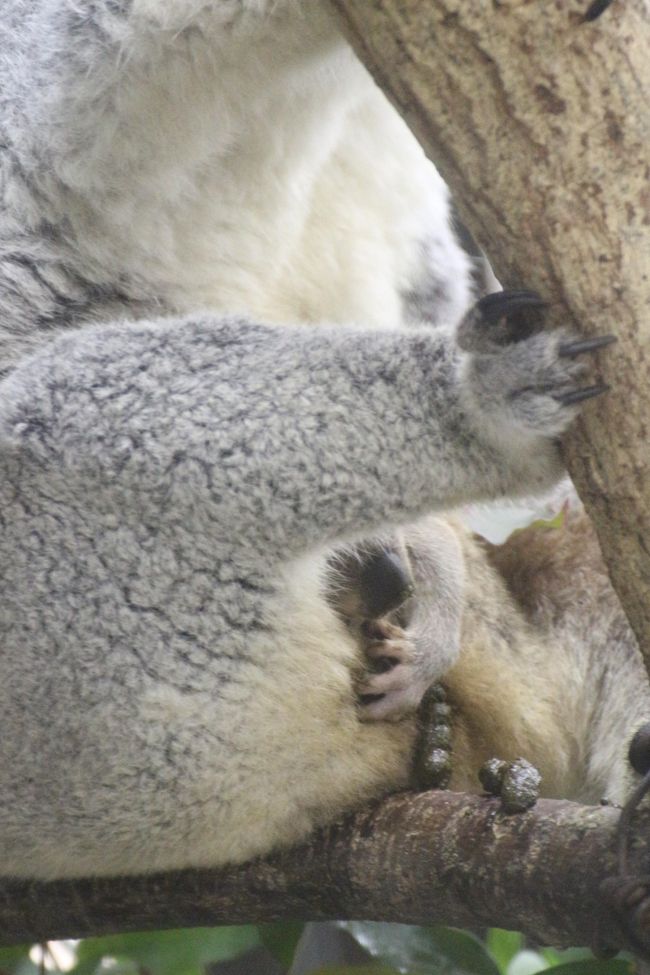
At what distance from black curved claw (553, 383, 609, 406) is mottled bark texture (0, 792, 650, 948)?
2.41 ft

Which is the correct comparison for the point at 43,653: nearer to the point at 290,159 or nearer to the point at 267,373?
the point at 267,373

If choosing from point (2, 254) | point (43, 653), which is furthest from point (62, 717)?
point (2, 254)

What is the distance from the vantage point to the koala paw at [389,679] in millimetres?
2650

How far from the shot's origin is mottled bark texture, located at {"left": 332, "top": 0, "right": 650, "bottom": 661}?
1818mm

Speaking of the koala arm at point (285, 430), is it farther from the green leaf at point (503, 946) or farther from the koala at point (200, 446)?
the green leaf at point (503, 946)

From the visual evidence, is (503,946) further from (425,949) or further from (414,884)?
(414,884)

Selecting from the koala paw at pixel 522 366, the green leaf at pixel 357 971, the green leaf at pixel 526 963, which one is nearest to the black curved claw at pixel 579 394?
the koala paw at pixel 522 366

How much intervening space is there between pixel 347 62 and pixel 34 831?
5.46 feet

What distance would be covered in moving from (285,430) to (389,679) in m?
0.71

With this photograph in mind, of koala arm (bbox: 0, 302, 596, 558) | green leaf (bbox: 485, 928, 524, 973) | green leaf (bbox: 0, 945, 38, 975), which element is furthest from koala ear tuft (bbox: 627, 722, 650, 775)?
green leaf (bbox: 0, 945, 38, 975)

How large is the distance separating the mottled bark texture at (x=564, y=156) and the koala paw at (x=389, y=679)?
813 millimetres

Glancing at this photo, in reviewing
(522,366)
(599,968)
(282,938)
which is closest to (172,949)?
(282,938)

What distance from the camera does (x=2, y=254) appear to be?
274 centimetres

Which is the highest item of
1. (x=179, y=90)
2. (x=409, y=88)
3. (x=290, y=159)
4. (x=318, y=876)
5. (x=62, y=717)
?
(x=179, y=90)
